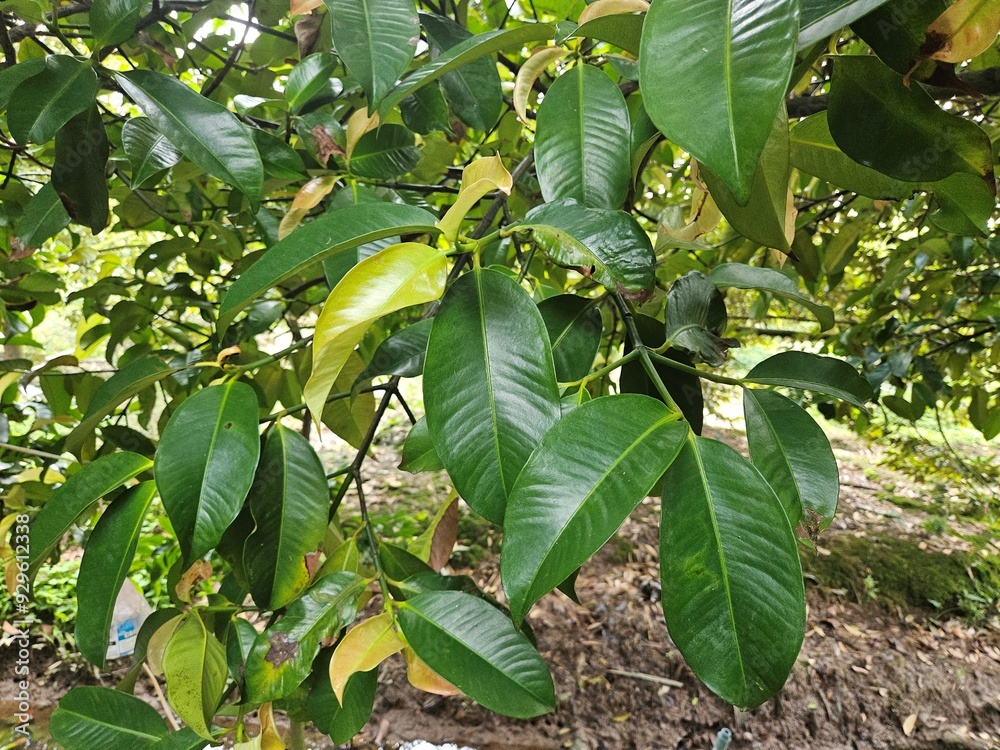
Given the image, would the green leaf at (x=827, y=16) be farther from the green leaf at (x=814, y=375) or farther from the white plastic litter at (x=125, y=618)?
the white plastic litter at (x=125, y=618)

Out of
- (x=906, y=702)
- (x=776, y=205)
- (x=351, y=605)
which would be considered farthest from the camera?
(x=906, y=702)

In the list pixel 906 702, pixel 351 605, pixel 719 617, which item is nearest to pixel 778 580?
pixel 719 617

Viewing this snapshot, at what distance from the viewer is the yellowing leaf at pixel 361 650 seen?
1.41 feet

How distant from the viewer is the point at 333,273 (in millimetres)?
528

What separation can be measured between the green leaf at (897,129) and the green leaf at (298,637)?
1.57 feet

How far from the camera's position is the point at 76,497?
1.60ft

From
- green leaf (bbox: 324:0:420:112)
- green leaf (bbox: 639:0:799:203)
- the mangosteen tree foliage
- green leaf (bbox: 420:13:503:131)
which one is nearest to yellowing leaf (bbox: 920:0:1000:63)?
the mangosteen tree foliage

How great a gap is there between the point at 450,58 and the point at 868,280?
2.12 meters

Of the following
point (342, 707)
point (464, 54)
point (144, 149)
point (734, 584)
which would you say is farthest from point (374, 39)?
point (342, 707)

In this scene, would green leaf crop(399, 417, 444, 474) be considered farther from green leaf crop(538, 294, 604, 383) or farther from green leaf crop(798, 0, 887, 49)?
green leaf crop(798, 0, 887, 49)

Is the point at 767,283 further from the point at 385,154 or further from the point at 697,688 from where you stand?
the point at 697,688

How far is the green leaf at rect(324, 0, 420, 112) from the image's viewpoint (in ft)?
1.32

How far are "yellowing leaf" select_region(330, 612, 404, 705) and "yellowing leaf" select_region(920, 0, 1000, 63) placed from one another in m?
0.51

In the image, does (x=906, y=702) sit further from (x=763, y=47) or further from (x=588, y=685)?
(x=763, y=47)
